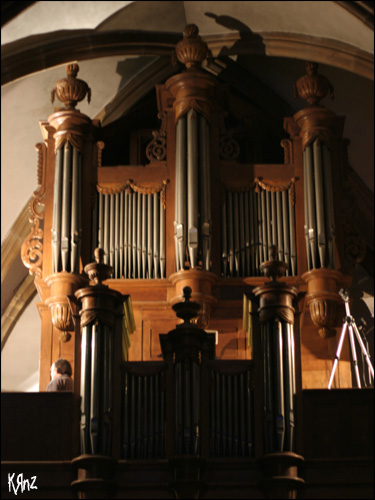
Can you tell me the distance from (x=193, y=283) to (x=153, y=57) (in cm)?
406

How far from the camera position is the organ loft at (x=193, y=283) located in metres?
9.46

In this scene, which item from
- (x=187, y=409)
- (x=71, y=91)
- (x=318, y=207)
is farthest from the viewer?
(x=71, y=91)

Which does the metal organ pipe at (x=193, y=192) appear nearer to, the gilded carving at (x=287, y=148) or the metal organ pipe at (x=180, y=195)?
the metal organ pipe at (x=180, y=195)

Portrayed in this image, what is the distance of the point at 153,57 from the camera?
48.3ft

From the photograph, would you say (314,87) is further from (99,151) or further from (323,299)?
(323,299)

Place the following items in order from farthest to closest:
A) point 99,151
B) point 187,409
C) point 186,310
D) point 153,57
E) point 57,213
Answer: point 153,57
point 99,151
point 57,213
point 186,310
point 187,409

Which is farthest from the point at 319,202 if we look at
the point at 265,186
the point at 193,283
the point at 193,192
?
the point at 193,283

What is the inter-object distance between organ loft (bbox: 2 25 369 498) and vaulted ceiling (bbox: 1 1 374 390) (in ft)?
1.75

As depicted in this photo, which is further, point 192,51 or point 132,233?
point 192,51

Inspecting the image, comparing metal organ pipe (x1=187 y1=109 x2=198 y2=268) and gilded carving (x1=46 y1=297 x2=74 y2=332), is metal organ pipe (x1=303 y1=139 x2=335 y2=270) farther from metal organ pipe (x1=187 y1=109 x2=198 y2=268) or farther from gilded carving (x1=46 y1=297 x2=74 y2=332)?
gilded carving (x1=46 y1=297 x2=74 y2=332)

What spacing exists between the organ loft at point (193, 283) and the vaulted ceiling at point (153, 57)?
533mm

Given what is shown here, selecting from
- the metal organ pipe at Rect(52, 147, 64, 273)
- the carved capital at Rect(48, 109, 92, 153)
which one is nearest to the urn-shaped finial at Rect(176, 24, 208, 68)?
the carved capital at Rect(48, 109, 92, 153)

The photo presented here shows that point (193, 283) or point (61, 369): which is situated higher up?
point (193, 283)

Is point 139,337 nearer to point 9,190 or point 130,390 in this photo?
point 130,390
